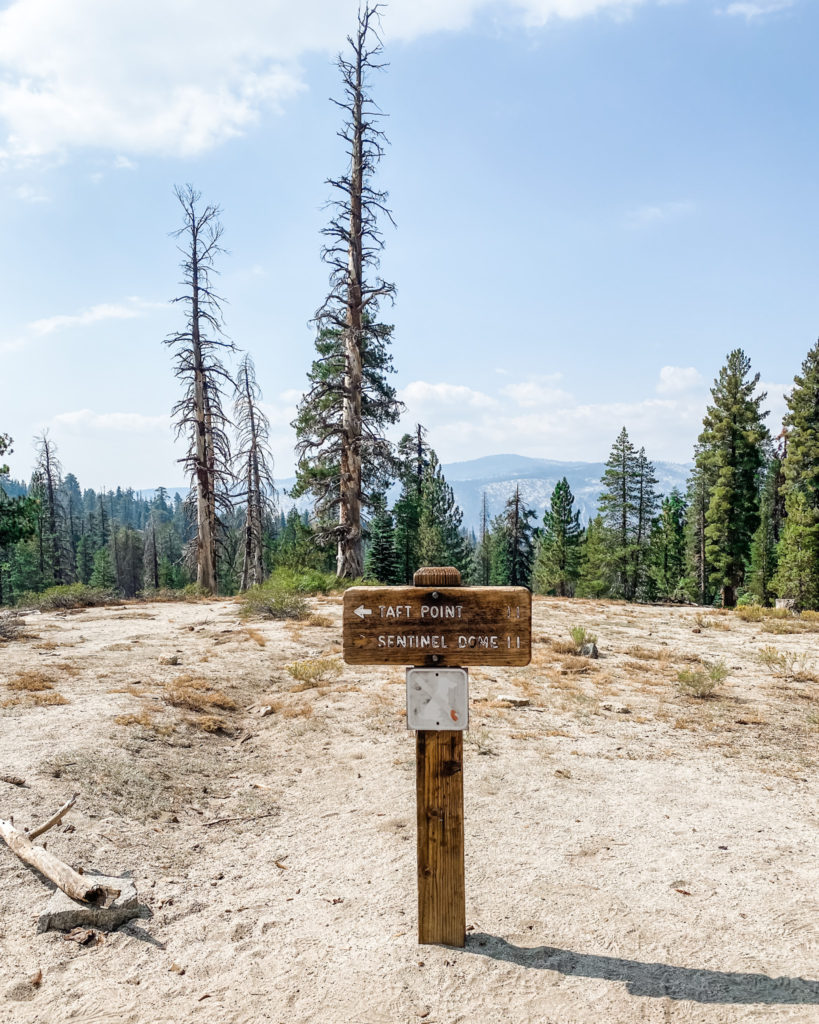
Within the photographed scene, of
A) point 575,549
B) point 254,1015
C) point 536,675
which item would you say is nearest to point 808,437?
point 575,549

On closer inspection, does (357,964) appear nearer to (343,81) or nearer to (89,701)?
(89,701)

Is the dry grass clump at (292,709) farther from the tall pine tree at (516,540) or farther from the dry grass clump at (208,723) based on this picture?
the tall pine tree at (516,540)

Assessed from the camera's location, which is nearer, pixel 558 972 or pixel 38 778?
pixel 558 972

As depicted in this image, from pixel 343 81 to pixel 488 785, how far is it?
2554 centimetres

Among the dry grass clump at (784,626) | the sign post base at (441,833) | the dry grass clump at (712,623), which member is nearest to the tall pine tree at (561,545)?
the dry grass clump at (712,623)

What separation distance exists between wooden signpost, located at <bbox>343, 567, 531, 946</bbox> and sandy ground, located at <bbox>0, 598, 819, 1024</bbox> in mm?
740

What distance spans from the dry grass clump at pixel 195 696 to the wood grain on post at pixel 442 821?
5657mm

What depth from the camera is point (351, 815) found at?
584cm

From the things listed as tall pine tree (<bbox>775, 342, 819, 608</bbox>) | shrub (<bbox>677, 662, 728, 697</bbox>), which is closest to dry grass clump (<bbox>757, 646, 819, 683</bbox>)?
shrub (<bbox>677, 662, 728, 697</bbox>)

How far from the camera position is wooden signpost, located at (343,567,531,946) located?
361 cm

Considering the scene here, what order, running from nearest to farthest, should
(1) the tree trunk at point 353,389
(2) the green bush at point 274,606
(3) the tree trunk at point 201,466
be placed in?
1. (2) the green bush at point 274,606
2. (1) the tree trunk at point 353,389
3. (3) the tree trunk at point 201,466

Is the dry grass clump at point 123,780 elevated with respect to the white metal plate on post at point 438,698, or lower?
lower

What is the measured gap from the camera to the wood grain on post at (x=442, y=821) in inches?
145

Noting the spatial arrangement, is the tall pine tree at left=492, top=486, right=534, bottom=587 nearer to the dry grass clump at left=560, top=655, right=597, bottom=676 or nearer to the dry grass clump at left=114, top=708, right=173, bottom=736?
the dry grass clump at left=560, top=655, right=597, bottom=676
